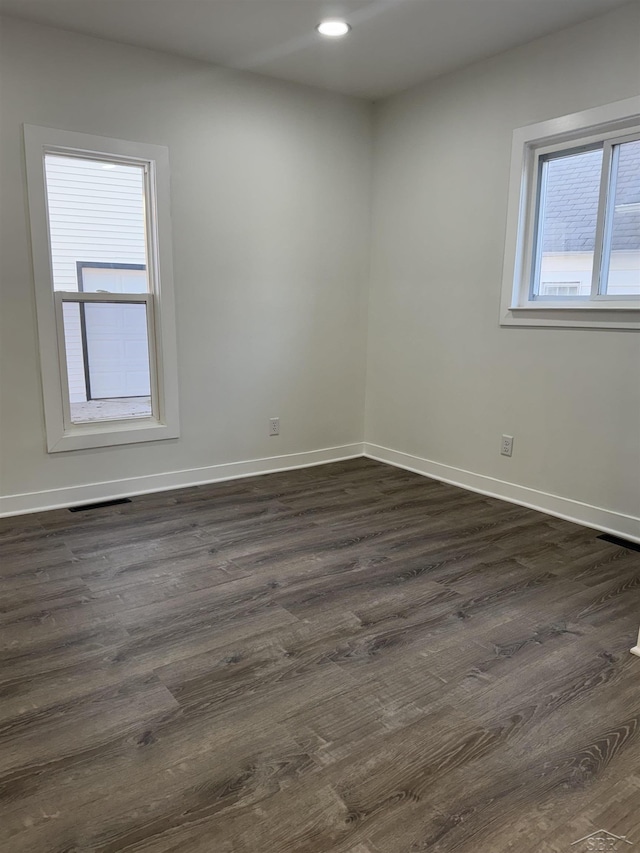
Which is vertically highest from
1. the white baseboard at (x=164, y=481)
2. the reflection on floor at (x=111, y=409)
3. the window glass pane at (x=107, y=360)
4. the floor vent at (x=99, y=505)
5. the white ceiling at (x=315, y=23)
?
the white ceiling at (x=315, y=23)

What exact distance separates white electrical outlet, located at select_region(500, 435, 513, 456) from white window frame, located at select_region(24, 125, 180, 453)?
2.07 metres

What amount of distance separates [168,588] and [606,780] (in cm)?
170

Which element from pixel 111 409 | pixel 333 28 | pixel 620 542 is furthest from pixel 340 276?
pixel 620 542

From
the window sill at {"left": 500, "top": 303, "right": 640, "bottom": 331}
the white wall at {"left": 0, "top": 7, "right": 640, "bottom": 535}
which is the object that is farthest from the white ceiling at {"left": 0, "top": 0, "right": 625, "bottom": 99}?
the window sill at {"left": 500, "top": 303, "right": 640, "bottom": 331}

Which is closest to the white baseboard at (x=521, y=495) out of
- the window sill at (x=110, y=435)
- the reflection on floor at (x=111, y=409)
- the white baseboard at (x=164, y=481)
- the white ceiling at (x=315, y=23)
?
the white baseboard at (x=164, y=481)

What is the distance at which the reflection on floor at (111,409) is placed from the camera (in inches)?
138

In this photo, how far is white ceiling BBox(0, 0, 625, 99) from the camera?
2.82 meters

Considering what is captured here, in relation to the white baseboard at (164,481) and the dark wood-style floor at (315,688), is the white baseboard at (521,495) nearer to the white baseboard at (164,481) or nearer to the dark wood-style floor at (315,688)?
the dark wood-style floor at (315,688)

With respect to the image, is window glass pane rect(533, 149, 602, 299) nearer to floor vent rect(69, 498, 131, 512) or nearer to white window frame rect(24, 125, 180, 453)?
white window frame rect(24, 125, 180, 453)

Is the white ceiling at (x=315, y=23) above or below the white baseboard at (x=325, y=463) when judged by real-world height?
above

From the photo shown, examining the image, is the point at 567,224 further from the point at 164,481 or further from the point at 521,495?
the point at 164,481

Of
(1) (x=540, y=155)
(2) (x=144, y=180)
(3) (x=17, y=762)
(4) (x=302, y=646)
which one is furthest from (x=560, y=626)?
(2) (x=144, y=180)

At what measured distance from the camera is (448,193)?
12.5 ft

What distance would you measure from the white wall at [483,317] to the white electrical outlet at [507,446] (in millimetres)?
40
